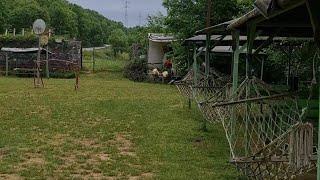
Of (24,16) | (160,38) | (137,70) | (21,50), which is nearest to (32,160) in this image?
(137,70)

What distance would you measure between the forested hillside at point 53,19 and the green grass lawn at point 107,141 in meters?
36.5

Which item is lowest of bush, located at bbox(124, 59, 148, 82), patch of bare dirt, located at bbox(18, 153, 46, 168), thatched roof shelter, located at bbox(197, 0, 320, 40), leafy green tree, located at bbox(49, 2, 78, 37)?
patch of bare dirt, located at bbox(18, 153, 46, 168)

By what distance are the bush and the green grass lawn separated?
11.0m

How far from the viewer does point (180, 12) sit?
71.5 ft


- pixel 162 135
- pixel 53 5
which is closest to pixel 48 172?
pixel 162 135

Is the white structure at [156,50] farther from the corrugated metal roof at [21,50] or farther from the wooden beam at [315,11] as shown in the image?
the wooden beam at [315,11]

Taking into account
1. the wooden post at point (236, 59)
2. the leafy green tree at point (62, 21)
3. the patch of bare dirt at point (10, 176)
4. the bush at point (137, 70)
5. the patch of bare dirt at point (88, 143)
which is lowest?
the patch of bare dirt at point (10, 176)

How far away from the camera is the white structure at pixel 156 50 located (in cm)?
2605

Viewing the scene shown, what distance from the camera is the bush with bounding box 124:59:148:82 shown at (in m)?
25.3

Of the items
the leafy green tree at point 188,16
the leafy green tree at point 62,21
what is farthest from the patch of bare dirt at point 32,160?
the leafy green tree at point 62,21

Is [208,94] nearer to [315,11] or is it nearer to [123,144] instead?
[123,144]

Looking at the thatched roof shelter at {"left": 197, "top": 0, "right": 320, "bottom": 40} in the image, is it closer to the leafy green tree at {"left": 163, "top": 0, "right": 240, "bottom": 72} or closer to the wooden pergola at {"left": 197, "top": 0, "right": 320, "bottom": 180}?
the wooden pergola at {"left": 197, "top": 0, "right": 320, "bottom": 180}

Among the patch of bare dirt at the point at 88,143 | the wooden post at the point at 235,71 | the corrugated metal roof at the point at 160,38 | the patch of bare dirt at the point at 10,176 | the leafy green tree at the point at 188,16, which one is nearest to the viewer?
the patch of bare dirt at the point at 10,176

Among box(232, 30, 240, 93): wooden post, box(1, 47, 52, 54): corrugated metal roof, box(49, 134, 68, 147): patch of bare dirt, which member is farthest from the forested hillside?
box(232, 30, 240, 93): wooden post
